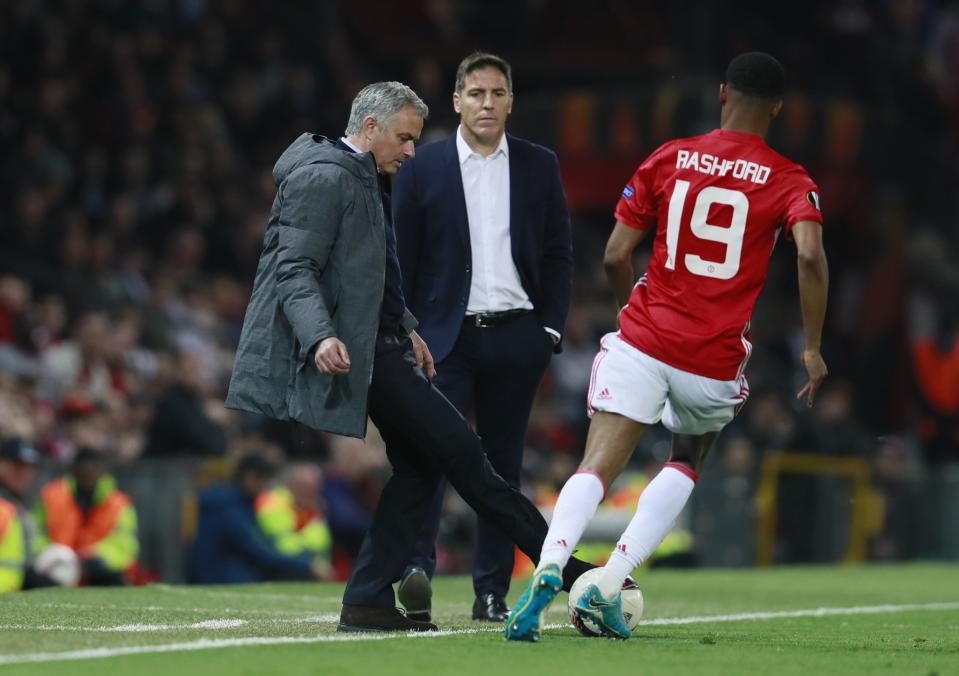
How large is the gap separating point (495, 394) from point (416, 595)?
38.6 inches

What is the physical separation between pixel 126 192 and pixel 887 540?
25.0 feet

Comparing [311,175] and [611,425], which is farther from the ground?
[311,175]

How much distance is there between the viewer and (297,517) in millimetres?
13375

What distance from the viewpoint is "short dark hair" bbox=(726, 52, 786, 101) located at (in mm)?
6805

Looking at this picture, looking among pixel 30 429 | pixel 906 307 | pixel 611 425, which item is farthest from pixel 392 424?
pixel 906 307

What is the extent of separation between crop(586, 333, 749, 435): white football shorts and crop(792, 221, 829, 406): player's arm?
326 mm

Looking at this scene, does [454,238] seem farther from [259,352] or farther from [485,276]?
[259,352]

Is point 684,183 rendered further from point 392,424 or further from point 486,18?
point 486,18

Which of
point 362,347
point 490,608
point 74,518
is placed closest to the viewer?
point 362,347

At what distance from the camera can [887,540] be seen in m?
17.4

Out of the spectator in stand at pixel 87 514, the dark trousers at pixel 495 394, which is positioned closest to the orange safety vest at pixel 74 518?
the spectator in stand at pixel 87 514

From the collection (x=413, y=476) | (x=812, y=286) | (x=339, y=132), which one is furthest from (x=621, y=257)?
(x=339, y=132)

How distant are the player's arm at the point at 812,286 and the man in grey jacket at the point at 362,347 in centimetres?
111

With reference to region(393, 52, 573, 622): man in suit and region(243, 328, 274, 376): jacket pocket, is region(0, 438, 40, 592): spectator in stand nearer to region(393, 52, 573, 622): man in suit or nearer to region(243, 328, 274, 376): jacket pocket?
region(393, 52, 573, 622): man in suit
